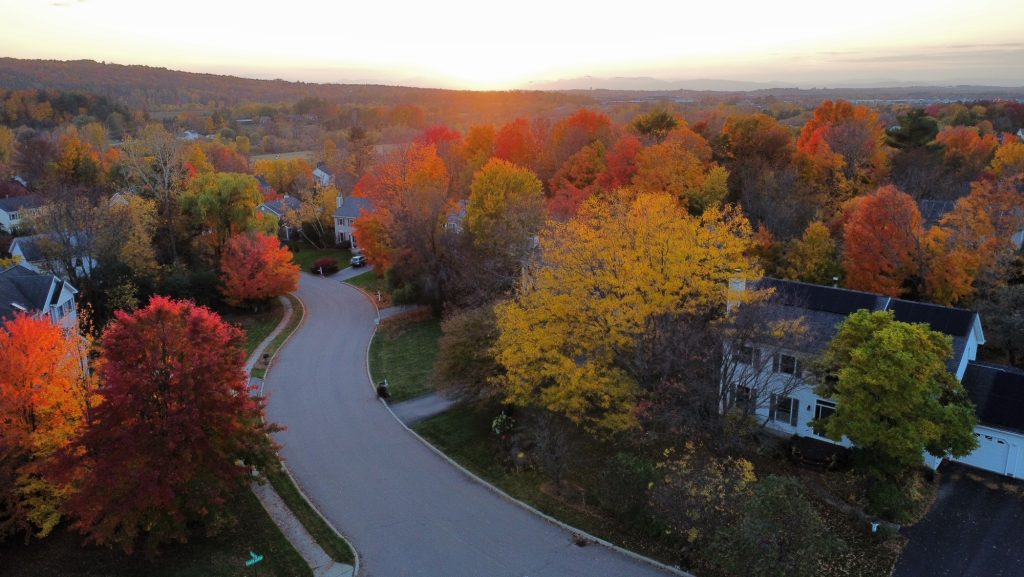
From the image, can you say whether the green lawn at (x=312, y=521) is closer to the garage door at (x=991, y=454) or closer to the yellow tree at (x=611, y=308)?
the yellow tree at (x=611, y=308)

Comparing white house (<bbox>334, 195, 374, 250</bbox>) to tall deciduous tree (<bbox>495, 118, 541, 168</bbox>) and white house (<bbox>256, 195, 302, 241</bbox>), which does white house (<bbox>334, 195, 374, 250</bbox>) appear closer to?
white house (<bbox>256, 195, 302, 241</bbox>)

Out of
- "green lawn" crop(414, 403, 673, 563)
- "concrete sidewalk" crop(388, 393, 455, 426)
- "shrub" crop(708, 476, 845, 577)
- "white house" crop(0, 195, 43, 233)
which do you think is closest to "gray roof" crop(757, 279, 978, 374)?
"shrub" crop(708, 476, 845, 577)

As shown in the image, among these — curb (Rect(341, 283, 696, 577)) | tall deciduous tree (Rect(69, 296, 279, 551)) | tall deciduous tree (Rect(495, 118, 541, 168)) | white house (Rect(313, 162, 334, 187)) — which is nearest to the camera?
tall deciduous tree (Rect(69, 296, 279, 551))

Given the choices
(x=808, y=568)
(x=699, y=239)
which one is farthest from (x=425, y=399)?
(x=808, y=568)

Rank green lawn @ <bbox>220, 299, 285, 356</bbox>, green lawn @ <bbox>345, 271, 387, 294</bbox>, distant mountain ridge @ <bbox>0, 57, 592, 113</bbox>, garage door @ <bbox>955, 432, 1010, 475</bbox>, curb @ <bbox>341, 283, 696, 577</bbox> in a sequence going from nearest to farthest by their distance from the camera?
curb @ <bbox>341, 283, 696, 577</bbox> < garage door @ <bbox>955, 432, 1010, 475</bbox> < green lawn @ <bbox>220, 299, 285, 356</bbox> < green lawn @ <bbox>345, 271, 387, 294</bbox> < distant mountain ridge @ <bbox>0, 57, 592, 113</bbox>

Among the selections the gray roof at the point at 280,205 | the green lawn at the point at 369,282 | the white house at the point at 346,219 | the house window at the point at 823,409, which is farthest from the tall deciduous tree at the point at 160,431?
the gray roof at the point at 280,205

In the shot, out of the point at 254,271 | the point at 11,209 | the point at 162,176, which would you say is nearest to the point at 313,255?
the point at 162,176

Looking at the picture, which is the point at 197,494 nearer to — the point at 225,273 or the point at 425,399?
the point at 425,399
